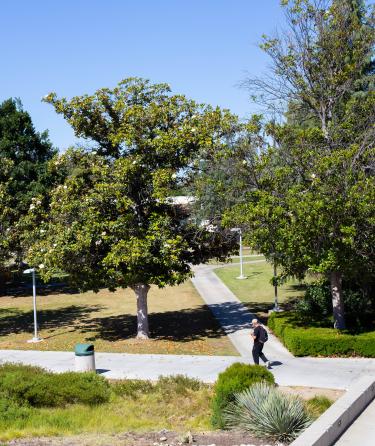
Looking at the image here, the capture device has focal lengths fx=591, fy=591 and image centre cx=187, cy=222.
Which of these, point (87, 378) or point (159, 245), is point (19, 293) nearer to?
point (159, 245)

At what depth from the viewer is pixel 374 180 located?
17359 mm

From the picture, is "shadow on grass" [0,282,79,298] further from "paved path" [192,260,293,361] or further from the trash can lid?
the trash can lid

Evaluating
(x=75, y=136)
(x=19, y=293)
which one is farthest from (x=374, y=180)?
(x=19, y=293)

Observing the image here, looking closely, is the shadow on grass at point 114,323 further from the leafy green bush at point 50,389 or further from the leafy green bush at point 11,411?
the leafy green bush at point 11,411

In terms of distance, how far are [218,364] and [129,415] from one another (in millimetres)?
5915

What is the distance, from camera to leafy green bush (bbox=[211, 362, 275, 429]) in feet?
35.2

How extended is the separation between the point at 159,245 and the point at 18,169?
59.0 ft

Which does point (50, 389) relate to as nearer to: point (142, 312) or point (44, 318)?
point (142, 312)

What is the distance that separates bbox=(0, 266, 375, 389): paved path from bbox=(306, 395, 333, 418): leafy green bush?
2.13m

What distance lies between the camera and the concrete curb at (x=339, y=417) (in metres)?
8.16

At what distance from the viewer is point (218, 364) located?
1769cm

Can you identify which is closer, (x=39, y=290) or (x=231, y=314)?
(x=231, y=314)

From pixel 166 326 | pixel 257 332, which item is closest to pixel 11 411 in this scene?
pixel 257 332

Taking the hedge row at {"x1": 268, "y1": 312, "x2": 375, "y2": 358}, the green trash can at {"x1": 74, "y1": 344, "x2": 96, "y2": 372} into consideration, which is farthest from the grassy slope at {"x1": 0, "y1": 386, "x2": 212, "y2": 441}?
the hedge row at {"x1": 268, "y1": 312, "x2": 375, "y2": 358}
